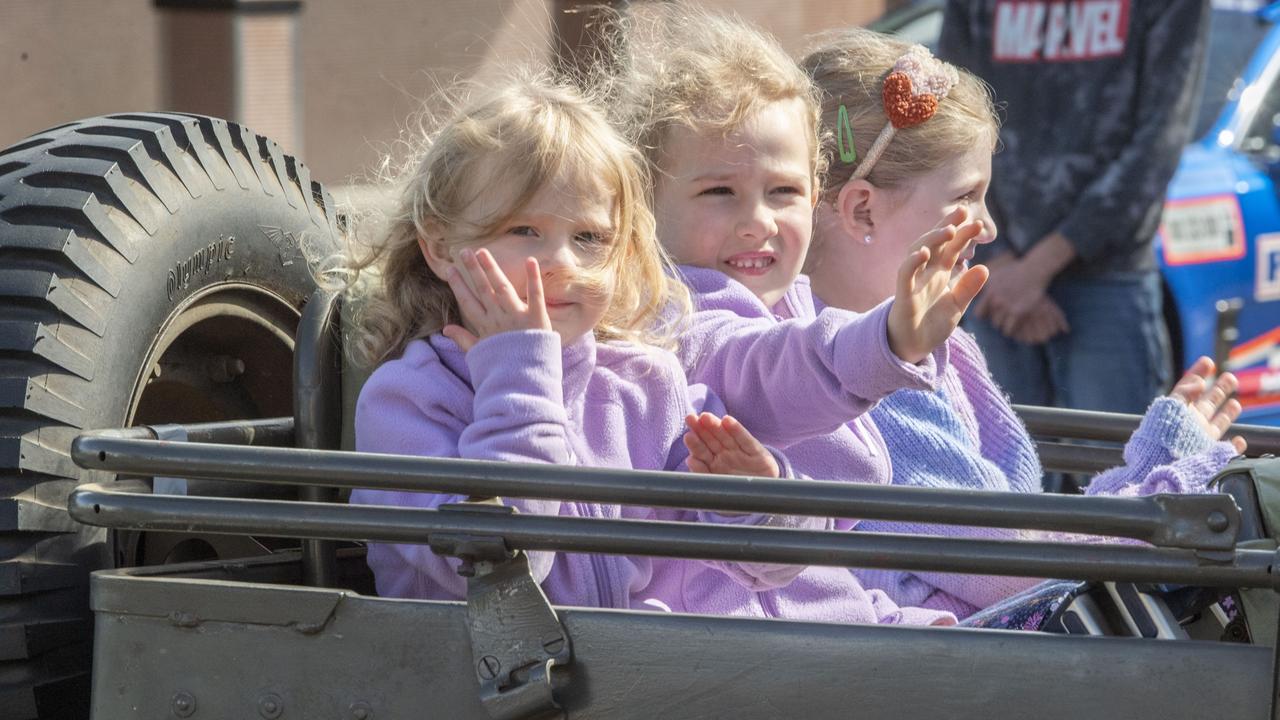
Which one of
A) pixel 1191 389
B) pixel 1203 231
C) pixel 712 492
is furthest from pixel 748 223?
pixel 1203 231

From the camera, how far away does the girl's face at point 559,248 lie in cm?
215

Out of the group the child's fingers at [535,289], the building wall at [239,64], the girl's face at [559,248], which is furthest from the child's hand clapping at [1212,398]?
the building wall at [239,64]

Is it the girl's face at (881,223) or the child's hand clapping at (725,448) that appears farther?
the girl's face at (881,223)

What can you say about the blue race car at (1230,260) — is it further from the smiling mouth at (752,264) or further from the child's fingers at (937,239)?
the child's fingers at (937,239)

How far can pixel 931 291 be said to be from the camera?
81.3 inches

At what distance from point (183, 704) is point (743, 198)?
46.8 inches

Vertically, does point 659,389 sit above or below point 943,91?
below

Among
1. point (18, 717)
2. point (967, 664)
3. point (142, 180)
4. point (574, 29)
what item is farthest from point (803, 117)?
point (574, 29)

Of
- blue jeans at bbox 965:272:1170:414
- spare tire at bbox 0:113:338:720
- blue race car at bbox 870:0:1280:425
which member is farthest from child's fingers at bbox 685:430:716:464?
blue race car at bbox 870:0:1280:425

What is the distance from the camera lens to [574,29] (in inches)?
447

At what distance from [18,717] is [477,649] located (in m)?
0.67

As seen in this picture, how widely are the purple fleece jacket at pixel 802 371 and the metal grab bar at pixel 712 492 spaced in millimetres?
499

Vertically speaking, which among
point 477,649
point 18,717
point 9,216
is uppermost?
point 9,216

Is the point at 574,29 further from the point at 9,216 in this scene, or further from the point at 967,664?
the point at 967,664
